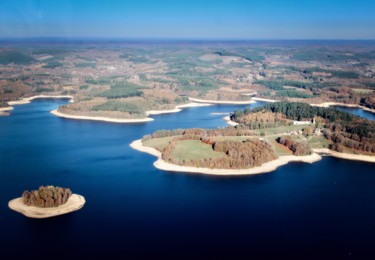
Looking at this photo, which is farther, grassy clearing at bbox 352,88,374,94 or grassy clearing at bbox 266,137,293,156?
grassy clearing at bbox 352,88,374,94

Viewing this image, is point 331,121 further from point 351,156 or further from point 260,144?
point 260,144

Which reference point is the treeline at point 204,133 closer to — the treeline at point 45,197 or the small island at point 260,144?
the small island at point 260,144

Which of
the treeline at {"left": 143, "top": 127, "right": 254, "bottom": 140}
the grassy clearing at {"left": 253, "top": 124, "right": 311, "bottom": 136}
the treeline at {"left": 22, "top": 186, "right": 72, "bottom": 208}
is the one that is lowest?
the grassy clearing at {"left": 253, "top": 124, "right": 311, "bottom": 136}

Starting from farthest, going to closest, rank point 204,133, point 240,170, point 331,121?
point 331,121 < point 204,133 < point 240,170

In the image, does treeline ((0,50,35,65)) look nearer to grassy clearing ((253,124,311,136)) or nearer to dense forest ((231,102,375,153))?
dense forest ((231,102,375,153))

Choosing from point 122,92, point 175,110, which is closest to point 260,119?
point 175,110

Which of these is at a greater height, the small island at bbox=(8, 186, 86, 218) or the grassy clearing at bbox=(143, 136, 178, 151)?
the small island at bbox=(8, 186, 86, 218)

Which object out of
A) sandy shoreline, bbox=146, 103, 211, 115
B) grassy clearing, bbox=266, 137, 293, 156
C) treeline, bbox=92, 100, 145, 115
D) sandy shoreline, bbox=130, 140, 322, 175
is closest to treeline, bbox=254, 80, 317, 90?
sandy shoreline, bbox=146, 103, 211, 115
